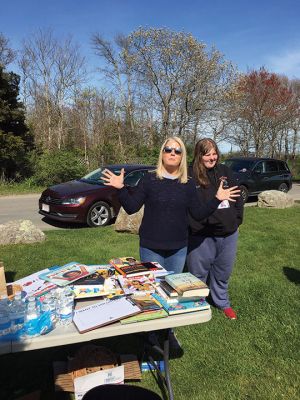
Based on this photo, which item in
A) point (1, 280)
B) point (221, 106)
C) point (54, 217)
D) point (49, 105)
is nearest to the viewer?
point (1, 280)

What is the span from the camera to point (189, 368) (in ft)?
10.8

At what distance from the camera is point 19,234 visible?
23.4ft

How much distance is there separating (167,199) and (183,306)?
1.06 meters

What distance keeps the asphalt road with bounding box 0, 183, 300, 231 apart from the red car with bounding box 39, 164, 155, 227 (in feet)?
1.15

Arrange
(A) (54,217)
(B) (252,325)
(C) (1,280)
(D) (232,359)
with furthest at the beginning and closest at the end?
(A) (54,217)
(B) (252,325)
(D) (232,359)
(C) (1,280)

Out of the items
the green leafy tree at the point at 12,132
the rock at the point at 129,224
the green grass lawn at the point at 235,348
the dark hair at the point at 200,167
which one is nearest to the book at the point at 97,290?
the green grass lawn at the point at 235,348

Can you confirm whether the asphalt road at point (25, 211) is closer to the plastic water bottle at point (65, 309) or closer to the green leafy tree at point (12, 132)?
the green leafy tree at point (12, 132)

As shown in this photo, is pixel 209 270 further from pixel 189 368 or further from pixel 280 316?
pixel 189 368

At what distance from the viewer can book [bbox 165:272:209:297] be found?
2.52 m


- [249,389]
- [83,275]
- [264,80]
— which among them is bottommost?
[249,389]

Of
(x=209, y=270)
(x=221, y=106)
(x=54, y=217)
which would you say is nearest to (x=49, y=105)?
(x=221, y=106)

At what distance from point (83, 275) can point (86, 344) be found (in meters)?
0.71

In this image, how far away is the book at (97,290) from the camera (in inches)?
102

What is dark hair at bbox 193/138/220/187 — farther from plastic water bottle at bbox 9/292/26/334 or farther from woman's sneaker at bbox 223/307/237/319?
plastic water bottle at bbox 9/292/26/334
